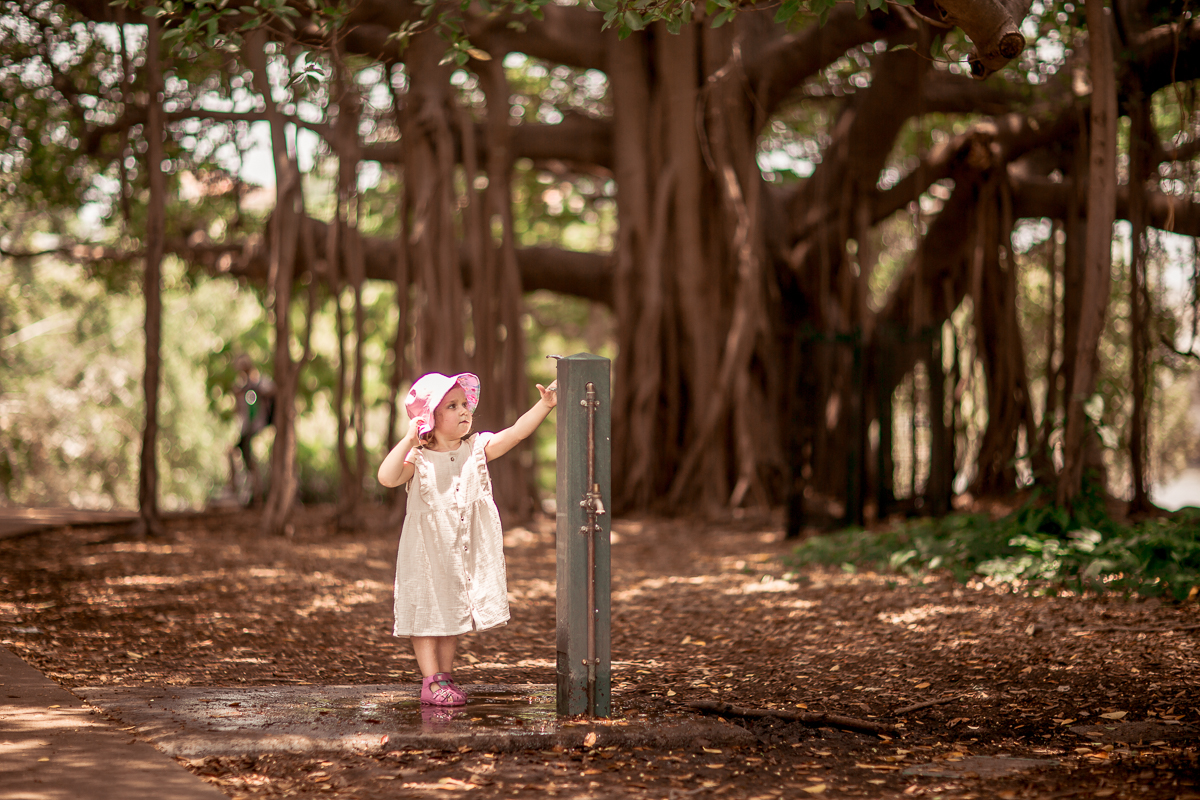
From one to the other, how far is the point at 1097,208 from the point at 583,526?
3828 millimetres

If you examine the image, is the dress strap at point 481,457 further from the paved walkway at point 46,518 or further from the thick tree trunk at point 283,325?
the paved walkway at point 46,518

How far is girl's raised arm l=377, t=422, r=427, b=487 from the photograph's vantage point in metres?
3.33

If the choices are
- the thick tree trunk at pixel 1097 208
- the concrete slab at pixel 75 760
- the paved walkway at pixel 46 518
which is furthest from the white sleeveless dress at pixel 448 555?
the paved walkway at pixel 46 518

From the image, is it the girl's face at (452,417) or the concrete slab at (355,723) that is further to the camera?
the girl's face at (452,417)

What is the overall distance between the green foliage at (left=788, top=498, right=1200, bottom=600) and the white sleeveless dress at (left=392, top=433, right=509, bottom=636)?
3150 mm

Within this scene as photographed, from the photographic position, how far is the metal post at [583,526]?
3303mm

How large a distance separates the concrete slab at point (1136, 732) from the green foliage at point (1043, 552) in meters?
1.78

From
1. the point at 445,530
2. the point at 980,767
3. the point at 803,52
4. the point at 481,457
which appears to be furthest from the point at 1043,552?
the point at 803,52

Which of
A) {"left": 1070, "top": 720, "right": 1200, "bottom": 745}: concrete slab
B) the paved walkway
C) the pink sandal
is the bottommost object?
{"left": 1070, "top": 720, "right": 1200, "bottom": 745}: concrete slab

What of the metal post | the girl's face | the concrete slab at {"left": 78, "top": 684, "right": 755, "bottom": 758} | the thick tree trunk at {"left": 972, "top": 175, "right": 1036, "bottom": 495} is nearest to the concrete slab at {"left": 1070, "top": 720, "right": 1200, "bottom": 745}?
the concrete slab at {"left": 78, "top": 684, "right": 755, "bottom": 758}

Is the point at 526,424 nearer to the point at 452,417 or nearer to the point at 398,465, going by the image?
the point at 452,417

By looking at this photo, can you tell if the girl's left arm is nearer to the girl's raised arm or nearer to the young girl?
the young girl

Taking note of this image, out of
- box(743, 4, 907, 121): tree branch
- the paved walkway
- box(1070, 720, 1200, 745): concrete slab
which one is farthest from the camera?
box(743, 4, 907, 121): tree branch

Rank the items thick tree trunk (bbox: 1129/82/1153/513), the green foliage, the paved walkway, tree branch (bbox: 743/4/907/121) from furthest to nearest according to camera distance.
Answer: tree branch (bbox: 743/4/907/121)
the paved walkway
thick tree trunk (bbox: 1129/82/1153/513)
the green foliage
